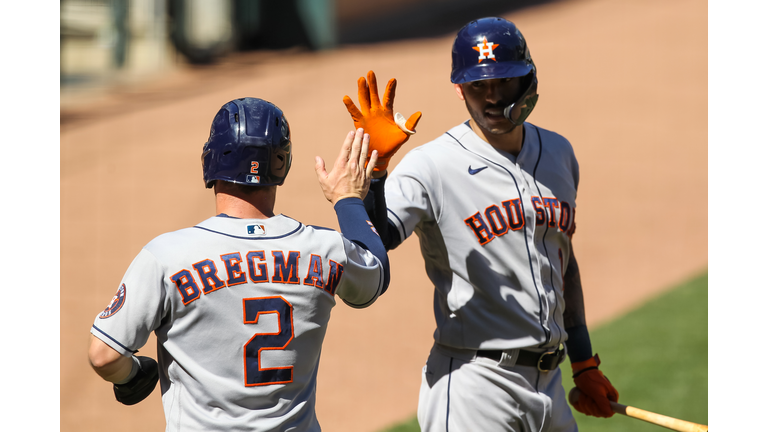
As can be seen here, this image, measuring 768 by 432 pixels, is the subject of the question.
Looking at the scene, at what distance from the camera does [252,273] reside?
2182 mm

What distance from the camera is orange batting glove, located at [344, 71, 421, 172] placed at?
8.92ft

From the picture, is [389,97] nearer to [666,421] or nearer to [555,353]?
[555,353]

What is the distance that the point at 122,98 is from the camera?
13.3 m

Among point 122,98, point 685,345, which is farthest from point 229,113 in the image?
point 122,98

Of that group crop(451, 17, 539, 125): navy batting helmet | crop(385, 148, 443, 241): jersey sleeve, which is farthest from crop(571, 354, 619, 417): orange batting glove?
crop(451, 17, 539, 125): navy batting helmet

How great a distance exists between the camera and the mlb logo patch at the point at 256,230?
223 centimetres

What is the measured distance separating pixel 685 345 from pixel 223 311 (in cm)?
547

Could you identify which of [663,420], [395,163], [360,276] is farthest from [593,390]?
[395,163]

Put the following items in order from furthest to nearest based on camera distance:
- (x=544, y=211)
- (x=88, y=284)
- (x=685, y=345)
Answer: (x=88, y=284), (x=685, y=345), (x=544, y=211)

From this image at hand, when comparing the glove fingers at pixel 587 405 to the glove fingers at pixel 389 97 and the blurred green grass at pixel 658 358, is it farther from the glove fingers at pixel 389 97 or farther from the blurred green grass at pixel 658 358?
the blurred green grass at pixel 658 358

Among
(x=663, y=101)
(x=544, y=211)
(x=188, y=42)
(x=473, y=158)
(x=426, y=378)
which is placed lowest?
(x=426, y=378)

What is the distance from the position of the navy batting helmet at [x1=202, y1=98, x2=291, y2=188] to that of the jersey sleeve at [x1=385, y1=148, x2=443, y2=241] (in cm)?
53

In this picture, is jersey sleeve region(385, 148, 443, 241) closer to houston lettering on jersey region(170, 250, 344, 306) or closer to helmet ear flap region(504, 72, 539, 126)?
helmet ear flap region(504, 72, 539, 126)

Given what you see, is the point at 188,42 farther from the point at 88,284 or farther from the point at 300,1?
the point at 88,284
